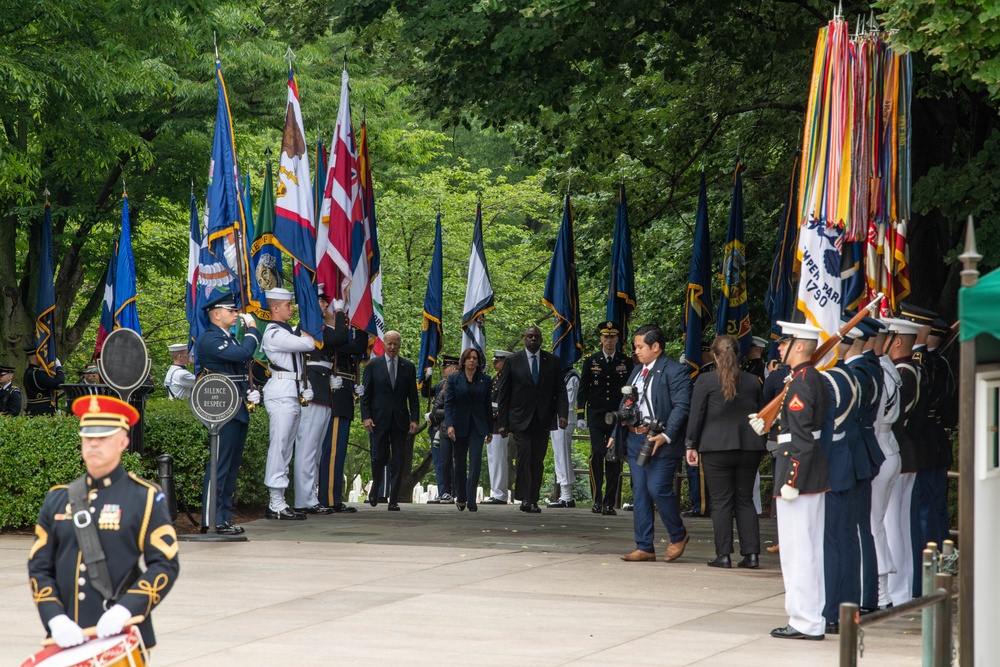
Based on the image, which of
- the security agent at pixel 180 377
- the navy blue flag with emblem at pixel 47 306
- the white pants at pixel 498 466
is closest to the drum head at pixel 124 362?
the security agent at pixel 180 377

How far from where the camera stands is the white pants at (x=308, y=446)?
15586mm

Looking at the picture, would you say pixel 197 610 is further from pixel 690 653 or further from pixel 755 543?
pixel 755 543

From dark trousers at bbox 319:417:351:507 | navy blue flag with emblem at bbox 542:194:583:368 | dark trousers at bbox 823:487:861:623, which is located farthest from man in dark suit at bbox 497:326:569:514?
dark trousers at bbox 823:487:861:623

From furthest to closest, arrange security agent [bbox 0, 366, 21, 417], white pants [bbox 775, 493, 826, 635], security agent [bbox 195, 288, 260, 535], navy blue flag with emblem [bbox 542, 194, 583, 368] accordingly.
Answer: security agent [bbox 0, 366, 21, 417]
navy blue flag with emblem [bbox 542, 194, 583, 368]
security agent [bbox 195, 288, 260, 535]
white pants [bbox 775, 493, 826, 635]

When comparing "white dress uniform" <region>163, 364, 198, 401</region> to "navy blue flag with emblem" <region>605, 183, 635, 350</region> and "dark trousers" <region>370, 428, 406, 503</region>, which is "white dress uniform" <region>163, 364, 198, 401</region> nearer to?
"dark trousers" <region>370, 428, 406, 503</region>

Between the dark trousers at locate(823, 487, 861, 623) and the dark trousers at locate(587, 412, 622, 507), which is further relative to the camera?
the dark trousers at locate(587, 412, 622, 507)

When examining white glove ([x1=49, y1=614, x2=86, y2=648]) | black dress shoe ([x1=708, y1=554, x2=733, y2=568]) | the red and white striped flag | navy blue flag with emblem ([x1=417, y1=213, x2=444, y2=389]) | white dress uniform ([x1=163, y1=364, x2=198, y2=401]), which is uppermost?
the red and white striped flag

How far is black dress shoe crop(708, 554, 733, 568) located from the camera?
40.7 ft

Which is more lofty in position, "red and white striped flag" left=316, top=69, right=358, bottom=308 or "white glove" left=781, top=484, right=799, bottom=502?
"red and white striped flag" left=316, top=69, right=358, bottom=308

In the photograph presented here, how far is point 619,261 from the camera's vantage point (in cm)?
1938

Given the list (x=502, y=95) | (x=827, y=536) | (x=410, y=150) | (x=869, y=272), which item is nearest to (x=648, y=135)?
(x=502, y=95)

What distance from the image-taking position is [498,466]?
20.4 metres

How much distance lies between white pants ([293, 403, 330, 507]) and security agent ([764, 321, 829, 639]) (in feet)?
24.5

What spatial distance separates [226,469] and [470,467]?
403 cm
